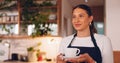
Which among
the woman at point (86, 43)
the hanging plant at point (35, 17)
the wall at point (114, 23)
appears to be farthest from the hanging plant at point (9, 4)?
the woman at point (86, 43)

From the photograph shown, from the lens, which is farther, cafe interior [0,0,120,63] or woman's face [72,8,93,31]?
cafe interior [0,0,120,63]

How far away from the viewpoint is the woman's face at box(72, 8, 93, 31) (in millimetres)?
1228

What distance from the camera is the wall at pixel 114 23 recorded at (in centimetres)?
336

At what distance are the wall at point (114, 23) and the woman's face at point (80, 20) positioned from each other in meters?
2.19

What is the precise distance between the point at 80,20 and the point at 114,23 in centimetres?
226

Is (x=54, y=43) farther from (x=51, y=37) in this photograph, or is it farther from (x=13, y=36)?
(x=13, y=36)

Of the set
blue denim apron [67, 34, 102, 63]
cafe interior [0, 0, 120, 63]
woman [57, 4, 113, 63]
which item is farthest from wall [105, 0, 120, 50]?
blue denim apron [67, 34, 102, 63]

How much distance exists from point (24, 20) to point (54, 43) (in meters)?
0.67

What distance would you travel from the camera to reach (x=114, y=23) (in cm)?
337

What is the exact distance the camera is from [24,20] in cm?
385

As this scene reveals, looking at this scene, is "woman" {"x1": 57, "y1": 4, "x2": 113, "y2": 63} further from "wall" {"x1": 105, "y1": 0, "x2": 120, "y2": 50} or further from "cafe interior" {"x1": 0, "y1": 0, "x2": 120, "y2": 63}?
"cafe interior" {"x1": 0, "y1": 0, "x2": 120, "y2": 63}

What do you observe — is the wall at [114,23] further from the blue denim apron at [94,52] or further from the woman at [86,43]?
the blue denim apron at [94,52]

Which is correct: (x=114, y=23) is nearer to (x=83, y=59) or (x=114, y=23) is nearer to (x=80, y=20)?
(x=80, y=20)

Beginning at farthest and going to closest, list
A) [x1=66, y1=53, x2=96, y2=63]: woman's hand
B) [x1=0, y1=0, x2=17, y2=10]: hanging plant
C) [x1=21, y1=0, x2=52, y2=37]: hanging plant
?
[x1=0, y1=0, x2=17, y2=10]: hanging plant → [x1=21, y1=0, x2=52, y2=37]: hanging plant → [x1=66, y1=53, x2=96, y2=63]: woman's hand
